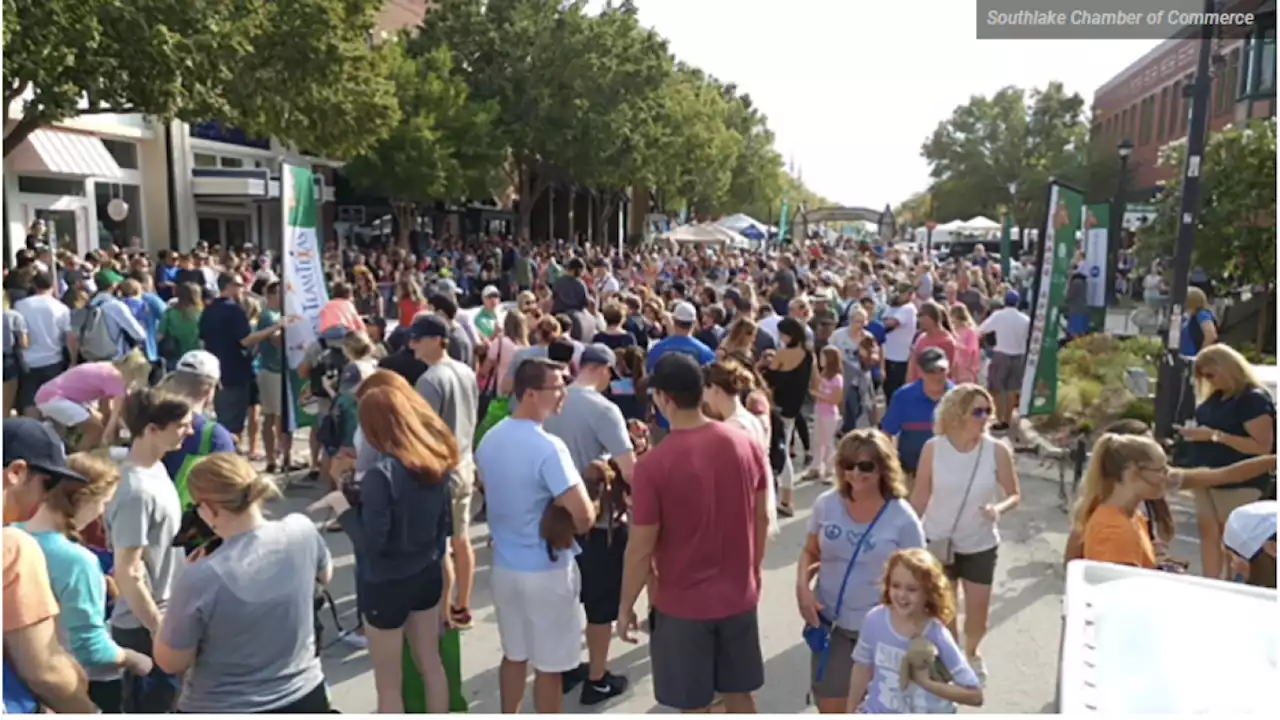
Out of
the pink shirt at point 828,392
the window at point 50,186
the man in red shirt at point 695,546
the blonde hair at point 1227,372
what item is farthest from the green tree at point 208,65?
the blonde hair at point 1227,372

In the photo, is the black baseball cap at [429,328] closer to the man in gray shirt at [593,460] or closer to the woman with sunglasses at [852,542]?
the man in gray shirt at [593,460]

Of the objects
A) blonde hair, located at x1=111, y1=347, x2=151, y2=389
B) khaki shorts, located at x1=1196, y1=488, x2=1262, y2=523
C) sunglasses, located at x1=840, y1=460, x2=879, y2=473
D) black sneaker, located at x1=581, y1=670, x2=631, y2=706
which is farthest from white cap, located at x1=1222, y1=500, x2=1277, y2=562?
blonde hair, located at x1=111, y1=347, x2=151, y2=389

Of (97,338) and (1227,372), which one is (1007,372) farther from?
(97,338)

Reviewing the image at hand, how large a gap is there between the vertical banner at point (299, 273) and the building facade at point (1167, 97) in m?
22.4

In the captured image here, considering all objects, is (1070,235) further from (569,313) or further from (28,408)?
(28,408)

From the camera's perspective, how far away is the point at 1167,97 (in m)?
45.0

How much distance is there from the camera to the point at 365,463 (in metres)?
4.35

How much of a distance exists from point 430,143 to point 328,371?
22.9 m

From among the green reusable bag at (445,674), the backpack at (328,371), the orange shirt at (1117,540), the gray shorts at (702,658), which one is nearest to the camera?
the gray shorts at (702,658)

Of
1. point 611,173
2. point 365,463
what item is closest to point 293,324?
point 365,463

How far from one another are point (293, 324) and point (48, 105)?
847cm

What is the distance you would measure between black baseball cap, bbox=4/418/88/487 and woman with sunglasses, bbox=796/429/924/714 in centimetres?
264

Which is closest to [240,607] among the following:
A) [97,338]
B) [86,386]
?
[86,386]

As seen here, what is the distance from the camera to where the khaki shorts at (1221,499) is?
5836 mm
